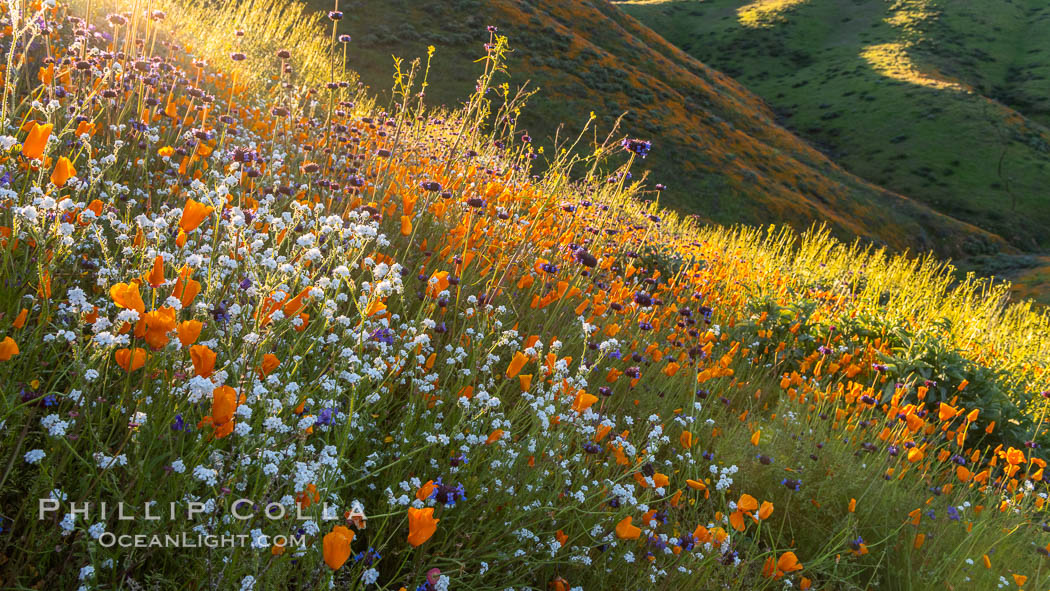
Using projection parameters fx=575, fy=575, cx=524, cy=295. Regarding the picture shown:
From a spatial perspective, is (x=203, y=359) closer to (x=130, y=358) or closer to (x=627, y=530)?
(x=130, y=358)

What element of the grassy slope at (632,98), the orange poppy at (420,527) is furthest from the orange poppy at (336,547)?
the grassy slope at (632,98)

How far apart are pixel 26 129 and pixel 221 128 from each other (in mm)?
1602

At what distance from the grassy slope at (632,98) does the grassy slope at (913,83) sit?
19332 millimetres

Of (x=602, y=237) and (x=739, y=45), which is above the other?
(x=739, y=45)

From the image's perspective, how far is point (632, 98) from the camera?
28391 mm

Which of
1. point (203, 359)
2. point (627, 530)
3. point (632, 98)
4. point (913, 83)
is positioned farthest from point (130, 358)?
point (913, 83)

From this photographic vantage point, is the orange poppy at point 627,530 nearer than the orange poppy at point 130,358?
No

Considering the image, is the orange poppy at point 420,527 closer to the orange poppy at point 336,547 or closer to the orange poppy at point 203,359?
the orange poppy at point 336,547

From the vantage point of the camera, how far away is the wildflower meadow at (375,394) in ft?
3.94

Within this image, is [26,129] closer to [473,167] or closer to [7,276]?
[7,276]

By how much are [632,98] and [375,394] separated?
29191mm

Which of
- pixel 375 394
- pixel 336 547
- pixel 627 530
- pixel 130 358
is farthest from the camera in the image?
pixel 627 530

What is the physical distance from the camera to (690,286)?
5719 millimetres

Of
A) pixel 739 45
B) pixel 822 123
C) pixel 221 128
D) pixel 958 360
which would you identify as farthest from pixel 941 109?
pixel 221 128
